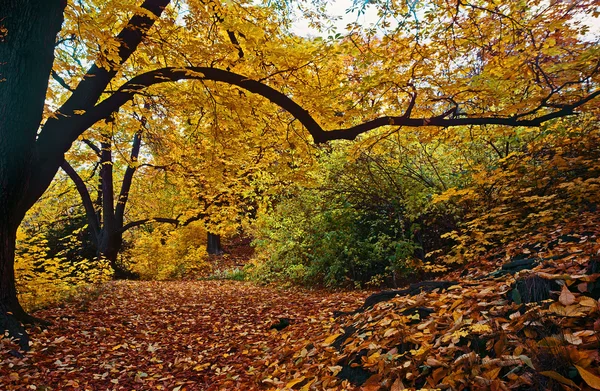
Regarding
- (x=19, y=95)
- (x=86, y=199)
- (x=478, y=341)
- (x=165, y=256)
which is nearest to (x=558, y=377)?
(x=478, y=341)

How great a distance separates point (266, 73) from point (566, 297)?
447 cm

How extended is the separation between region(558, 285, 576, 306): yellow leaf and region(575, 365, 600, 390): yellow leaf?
0.60m

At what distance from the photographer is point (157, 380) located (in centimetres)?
378

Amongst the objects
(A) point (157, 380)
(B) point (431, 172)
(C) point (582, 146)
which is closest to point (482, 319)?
(A) point (157, 380)

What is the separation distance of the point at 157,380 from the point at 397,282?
448cm

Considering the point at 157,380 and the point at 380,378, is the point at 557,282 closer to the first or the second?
the point at 380,378

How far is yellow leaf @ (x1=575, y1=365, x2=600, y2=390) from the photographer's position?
1.40 meters

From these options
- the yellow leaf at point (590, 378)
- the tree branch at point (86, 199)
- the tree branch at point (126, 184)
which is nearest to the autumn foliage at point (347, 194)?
the yellow leaf at point (590, 378)

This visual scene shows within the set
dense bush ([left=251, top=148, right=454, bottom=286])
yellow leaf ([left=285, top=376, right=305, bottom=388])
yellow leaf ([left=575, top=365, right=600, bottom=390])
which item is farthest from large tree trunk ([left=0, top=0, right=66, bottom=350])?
yellow leaf ([left=575, top=365, right=600, bottom=390])

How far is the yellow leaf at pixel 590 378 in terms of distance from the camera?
1.40 m

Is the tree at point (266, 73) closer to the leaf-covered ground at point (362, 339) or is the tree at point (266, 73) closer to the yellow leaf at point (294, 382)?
Answer: the leaf-covered ground at point (362, 339)

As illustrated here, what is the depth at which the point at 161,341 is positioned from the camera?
16.1 ft

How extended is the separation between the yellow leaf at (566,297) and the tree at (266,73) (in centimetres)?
261

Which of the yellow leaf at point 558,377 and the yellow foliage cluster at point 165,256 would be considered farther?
the yellow foliage cluster at point 165,256
